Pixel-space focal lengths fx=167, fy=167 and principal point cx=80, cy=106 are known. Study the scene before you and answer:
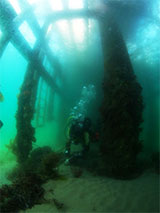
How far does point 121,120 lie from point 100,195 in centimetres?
297

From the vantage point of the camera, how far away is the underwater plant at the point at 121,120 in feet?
22.4

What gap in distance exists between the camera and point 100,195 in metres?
5.16

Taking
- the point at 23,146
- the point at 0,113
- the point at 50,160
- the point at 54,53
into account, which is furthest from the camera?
the point at 0,113

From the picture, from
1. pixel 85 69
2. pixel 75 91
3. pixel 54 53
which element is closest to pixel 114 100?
pixel 54 53

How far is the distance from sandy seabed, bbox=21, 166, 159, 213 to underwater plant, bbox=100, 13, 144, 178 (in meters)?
0.71

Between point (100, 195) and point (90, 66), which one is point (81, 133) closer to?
point (100, 195)

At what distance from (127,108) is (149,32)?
8.78 meters

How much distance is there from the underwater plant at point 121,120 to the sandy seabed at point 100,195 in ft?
2.32

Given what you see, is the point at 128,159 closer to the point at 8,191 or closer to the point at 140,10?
the point at 8,191

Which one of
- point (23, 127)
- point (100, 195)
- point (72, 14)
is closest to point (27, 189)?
point (100, 195)

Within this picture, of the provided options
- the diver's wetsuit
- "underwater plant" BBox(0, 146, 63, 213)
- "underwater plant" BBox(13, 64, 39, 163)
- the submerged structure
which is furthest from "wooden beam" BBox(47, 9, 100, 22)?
"underwater plant" BBox(0, 146, 63, 213)

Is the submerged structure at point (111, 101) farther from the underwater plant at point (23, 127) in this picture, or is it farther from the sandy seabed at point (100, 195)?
the sandy seabed at point (100, 195)

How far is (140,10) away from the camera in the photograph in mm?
10469

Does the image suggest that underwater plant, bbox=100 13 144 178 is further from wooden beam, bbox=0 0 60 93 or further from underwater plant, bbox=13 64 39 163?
wooden beam, bbox=0 0 60 93
